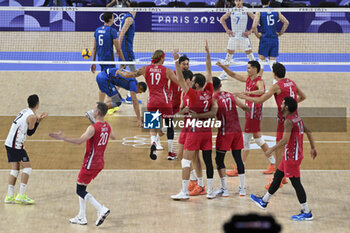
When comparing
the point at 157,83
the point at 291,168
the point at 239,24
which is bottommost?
the point at 291,168

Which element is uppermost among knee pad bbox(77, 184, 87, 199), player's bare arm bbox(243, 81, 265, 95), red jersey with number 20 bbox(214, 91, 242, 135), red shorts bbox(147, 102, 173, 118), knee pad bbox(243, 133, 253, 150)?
player's bare arm bbox(243, 81, 265, 95)

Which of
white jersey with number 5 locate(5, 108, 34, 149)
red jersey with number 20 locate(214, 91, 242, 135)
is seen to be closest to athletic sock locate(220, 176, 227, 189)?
red jersey with number 20 locate(214, 91, 242, 135)

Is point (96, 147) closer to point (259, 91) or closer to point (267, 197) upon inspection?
point (267, 197)

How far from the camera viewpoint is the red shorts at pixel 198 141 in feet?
26.6

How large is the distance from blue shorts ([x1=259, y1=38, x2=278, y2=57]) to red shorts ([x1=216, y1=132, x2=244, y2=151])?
698 cm

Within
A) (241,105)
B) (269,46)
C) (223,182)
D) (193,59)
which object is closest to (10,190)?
(223,182)

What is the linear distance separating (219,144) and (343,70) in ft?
39.3

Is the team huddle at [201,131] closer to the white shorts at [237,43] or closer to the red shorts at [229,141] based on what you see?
Answer: the red shorts at [229,141]

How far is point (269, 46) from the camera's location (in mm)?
14711

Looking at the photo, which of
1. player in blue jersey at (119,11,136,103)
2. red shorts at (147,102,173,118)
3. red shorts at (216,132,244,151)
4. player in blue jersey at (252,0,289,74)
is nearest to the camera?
red shorts at (216,132,244,151)

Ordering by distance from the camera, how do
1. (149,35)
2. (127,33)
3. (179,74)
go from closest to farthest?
(179,74) < (127,33) < (149,35)

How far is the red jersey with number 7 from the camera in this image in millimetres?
9477

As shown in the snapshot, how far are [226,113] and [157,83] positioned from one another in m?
1.90

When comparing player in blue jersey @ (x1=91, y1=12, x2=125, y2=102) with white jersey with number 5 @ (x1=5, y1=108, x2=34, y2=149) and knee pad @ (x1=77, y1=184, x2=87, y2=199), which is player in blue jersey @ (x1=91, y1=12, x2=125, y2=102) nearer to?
white jersey with number 5 @ (x1=5, y1=108, x2=34, y2=149)
